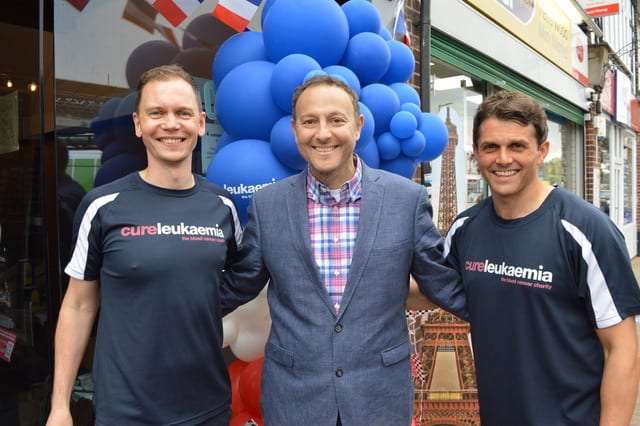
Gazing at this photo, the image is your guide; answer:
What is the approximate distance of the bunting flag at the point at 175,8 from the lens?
121 inches

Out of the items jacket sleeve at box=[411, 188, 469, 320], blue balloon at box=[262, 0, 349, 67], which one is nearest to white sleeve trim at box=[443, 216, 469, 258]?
jacket sleeve at box=[411, 188, 469, 320]

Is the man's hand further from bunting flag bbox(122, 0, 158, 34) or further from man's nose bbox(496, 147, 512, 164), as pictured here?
bunting flag bbox(122, 0, 158, 34)

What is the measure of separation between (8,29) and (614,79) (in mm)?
12552

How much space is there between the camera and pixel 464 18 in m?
5.33

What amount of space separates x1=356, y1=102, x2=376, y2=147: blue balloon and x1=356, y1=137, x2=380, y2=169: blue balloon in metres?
0.07

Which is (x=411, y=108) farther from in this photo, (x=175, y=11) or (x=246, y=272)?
(x=175, y=11)

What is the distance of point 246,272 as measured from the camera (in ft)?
6.94

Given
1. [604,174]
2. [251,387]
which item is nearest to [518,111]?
[251,387]

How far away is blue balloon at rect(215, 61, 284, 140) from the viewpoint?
247cm

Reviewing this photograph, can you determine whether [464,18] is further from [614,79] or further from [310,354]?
[614,79]

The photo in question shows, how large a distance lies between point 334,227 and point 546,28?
23.5ft

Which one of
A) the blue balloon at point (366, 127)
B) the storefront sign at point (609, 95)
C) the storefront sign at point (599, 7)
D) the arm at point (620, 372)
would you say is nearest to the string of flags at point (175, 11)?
the blue balloon at point (366, 127)

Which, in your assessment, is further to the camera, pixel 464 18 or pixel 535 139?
pixel 464 18

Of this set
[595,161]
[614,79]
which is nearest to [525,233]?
[595,161]
